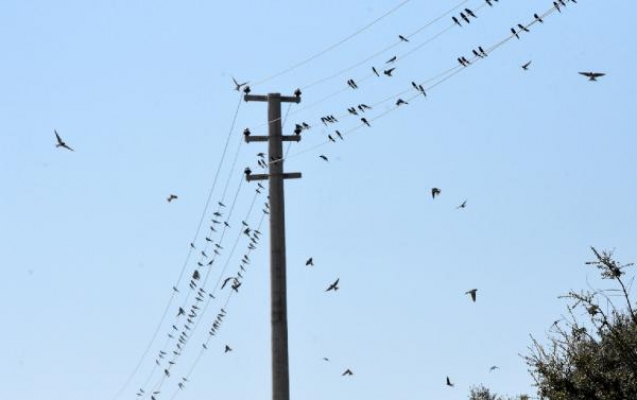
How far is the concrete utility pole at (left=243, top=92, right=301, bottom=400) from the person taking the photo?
28375 mm

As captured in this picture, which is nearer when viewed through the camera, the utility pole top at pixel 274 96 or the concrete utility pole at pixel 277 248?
the concrete utility pole at pixel 277 248

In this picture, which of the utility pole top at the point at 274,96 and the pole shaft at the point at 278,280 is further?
the utility pole top at the point at 274,96

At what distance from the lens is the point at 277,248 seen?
29.0 meters

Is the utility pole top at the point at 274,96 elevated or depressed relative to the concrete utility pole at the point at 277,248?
elevated

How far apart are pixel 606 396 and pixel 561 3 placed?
26.4 ft

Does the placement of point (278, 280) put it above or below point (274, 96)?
below

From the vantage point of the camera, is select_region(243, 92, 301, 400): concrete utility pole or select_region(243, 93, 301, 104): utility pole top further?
select_region(243, 93, 301, 104): utility pole top

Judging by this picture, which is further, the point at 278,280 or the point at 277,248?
the point at 277,248

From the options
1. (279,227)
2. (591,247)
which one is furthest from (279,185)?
(591,247)

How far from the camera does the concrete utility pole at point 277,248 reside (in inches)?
1117

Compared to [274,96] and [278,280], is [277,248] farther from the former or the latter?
[274,96]

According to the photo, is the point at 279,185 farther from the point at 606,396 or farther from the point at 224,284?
the point at 606,396

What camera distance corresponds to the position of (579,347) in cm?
2822

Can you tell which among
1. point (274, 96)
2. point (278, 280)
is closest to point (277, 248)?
point (278, 280)
